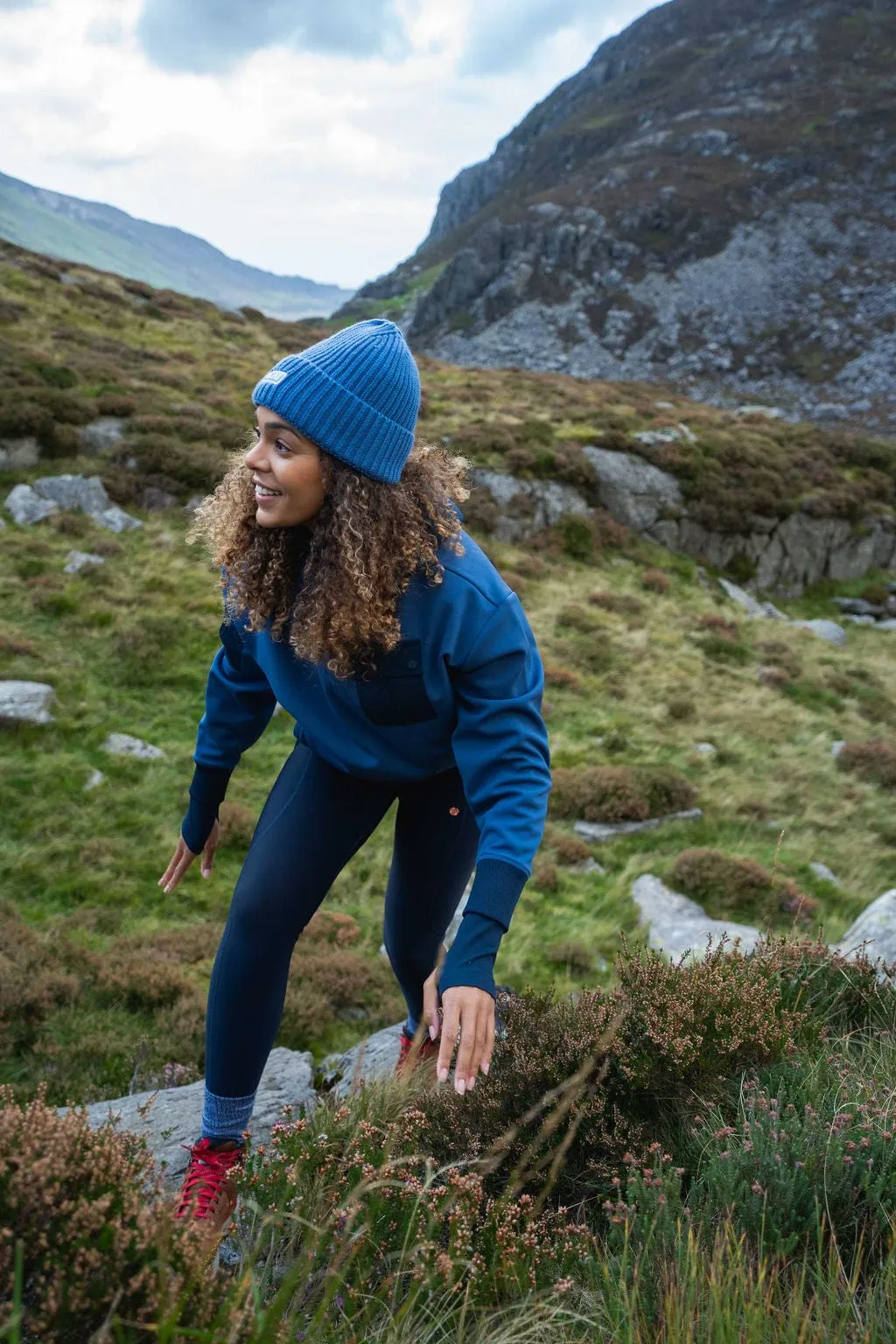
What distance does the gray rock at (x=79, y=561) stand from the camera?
11328 millimetres

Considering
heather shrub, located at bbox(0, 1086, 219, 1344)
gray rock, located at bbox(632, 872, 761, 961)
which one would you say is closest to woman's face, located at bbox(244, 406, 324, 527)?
heather shrub, located at bbox(0, 1086, 219, 1344)

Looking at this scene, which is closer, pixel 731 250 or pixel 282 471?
pixel 282 471

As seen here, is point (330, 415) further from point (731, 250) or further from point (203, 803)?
point (731, 250)

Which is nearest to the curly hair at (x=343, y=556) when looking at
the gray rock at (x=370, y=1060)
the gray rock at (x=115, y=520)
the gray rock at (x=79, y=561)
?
the gray rock at (x=370, y=1060)

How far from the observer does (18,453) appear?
44.2ft

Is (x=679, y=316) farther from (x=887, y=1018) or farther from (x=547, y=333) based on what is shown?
(x=887, y=1018)

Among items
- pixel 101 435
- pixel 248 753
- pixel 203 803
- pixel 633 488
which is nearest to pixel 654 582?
pixel 633 488

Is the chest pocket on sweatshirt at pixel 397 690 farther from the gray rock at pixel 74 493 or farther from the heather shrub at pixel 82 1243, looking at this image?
the gray rock at pixel 74 493

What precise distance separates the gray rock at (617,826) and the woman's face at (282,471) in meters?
6.04

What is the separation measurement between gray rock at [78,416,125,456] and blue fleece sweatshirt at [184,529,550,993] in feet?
44.7

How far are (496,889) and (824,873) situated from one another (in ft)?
20.6

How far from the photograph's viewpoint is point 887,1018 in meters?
3.16

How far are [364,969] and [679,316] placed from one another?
56658 millimetres

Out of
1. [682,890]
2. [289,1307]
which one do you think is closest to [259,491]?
[289,1307]
